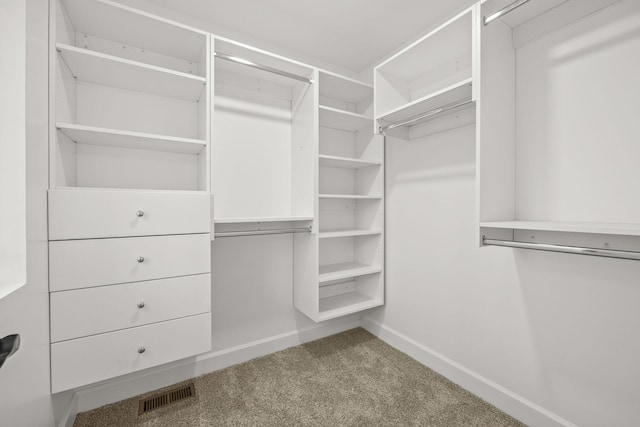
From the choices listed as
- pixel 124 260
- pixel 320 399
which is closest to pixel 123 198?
pixel 124 260

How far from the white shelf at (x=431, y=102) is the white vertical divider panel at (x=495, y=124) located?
0.37ft

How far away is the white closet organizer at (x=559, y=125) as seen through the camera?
119 cm

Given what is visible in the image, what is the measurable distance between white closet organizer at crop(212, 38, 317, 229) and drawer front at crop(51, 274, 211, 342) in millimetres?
591

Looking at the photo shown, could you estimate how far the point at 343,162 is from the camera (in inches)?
89.6

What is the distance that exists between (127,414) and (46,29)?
2.03 m

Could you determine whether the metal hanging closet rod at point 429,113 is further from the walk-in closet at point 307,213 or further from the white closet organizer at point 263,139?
the white closet organizer at point 263,139

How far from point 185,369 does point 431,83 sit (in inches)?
105

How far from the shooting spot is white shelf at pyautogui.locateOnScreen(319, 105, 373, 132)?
84.3 inches

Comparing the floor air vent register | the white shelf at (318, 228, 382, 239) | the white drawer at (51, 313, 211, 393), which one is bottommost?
the floor air vent register

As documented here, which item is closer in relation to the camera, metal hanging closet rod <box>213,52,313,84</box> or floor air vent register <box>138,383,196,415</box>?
floor air vent register <box>138,383,196,415</box>

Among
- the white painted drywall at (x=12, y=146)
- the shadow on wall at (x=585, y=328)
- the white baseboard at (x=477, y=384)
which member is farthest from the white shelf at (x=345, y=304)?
the white painted drywall at (x=12, y=146)

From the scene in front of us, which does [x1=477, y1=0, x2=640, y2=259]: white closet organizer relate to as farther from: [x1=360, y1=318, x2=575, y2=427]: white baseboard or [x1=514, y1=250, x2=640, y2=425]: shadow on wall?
[x1=360, y1=318, x2=575, y2=427]: white baseboard

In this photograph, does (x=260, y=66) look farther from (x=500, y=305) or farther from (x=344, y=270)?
(x=500, y=305)

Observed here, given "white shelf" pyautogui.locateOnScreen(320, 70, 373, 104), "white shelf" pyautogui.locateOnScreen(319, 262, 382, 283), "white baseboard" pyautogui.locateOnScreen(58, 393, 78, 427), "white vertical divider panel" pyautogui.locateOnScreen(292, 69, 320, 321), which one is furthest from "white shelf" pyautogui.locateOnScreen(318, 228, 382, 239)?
"white baseboard" pyautogui.locateOnScreen(58, 393, 78, 427)
